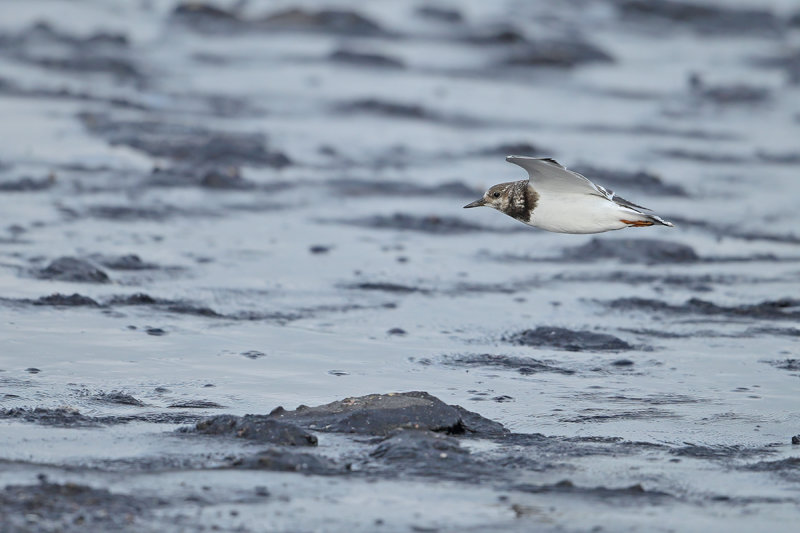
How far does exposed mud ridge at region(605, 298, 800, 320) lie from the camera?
9.45 m

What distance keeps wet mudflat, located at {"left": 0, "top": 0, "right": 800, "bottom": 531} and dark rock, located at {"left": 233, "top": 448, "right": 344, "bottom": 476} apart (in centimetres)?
2

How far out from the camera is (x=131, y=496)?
18.0ft

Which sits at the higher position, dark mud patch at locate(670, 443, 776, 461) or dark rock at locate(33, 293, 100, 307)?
dark rock at locate(33, 293, 100, 307)

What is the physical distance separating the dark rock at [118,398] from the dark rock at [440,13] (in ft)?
67.6

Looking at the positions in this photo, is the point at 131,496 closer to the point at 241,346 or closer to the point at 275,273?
the point at 241,346

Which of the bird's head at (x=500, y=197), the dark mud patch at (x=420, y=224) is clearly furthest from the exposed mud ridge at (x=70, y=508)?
the dark mud patch at (x=420, y=224)

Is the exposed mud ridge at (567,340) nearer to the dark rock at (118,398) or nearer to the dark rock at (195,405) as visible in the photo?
the dark rock at (195,405)

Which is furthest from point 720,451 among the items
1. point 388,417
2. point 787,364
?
point 787,364

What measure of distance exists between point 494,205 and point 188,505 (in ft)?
12.0

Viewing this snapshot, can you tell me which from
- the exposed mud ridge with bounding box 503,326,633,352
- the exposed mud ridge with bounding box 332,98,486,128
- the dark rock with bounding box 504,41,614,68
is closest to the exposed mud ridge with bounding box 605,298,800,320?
the exposed mud ridge with bounding box 503,326,633,352

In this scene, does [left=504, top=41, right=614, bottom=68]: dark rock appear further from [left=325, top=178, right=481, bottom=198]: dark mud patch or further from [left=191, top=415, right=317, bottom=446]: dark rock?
[left=191, top=415, right=317, bottom=446]: dark rock

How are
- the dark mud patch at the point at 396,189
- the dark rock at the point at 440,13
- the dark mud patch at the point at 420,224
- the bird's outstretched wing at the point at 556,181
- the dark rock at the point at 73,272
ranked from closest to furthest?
the bird's outstretched wing at the point at 556,181, the dark rock at the point at 73,272, the dark mud patch at the point at 420,224, the dark mud patch at the point at 396,189, the dark rock at the point at 440,13

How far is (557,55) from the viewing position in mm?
21812

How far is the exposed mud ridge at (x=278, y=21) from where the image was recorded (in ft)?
78.6
